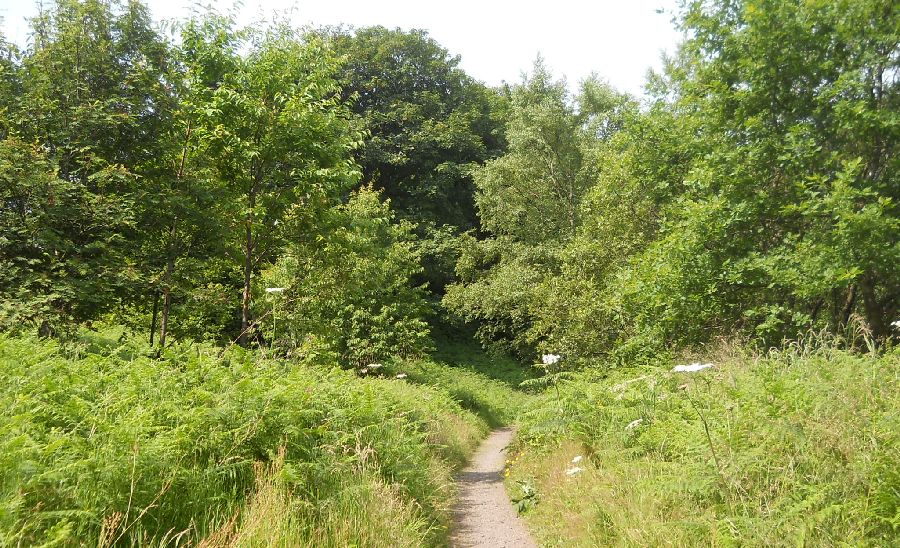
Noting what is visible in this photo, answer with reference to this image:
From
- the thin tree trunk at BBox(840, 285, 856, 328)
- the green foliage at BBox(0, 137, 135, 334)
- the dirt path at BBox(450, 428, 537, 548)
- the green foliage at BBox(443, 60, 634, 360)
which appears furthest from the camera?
the green foliage at BBox(443, 60, 634, 360)

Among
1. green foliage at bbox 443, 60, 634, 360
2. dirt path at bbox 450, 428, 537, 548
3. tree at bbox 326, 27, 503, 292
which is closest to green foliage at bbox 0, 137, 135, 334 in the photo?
dirt path at bbox 450, 428, 537, 548

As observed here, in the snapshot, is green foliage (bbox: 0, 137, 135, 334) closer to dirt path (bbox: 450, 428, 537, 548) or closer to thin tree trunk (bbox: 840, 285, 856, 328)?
dirt path (bbox: 450, 428, 537, 548)

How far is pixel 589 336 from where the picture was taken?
18125 mm

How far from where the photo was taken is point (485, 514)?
7625mm

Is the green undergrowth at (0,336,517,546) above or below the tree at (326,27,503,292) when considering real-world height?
below

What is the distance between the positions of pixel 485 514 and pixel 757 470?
14.1 feet

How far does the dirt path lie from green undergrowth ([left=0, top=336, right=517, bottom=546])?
1.19 feet

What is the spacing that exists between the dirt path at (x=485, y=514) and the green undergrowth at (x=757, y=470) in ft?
1.30

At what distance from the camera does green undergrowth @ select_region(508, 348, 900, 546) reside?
375 centimetres

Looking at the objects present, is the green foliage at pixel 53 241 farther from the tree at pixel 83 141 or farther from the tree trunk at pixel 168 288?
the tree trunk at pixel 168 288

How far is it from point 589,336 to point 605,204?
4.60m

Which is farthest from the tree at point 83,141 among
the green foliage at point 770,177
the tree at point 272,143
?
the green foliage at point 770,177

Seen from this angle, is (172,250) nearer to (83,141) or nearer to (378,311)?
(83,141)

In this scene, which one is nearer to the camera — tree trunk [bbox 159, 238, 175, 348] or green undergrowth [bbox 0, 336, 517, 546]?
green undergrowth [bbox 0, 336, 517, 546]
